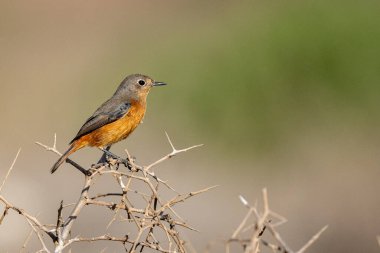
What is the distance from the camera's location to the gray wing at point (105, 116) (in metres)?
8.83

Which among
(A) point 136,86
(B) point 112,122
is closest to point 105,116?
(B) point 112,122

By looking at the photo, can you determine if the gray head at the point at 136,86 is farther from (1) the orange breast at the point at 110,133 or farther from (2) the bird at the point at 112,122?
(1) the orange breast at the point at 110,133

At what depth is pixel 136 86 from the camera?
9.92 metres

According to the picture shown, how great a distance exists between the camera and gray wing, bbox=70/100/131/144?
883 centimetres

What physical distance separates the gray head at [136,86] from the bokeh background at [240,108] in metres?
7.77

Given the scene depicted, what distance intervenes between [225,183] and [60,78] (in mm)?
6870

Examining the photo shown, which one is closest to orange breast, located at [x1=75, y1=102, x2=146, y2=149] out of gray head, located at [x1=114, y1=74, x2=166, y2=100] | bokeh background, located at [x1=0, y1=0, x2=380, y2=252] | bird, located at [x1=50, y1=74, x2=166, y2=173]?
bird, located at [x1=50, y1=74, x2=166, y2=173]

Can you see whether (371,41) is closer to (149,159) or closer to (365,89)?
(365,89)

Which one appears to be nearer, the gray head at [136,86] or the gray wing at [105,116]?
the gray wing at [105,116]

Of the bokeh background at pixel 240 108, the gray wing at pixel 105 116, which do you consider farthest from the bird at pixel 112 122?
the bokeh background at pixel 240 108

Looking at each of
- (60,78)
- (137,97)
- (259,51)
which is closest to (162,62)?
(259,51)

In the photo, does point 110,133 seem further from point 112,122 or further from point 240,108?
point 240,108

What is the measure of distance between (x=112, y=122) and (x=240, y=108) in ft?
45.3

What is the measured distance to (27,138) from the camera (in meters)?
21.1
